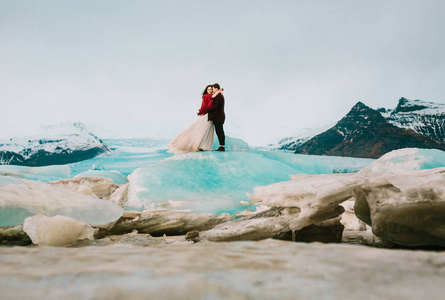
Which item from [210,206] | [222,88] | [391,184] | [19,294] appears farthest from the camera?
[222,88]

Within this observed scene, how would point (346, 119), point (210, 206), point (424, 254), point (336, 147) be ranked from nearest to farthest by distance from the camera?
point (424, 254) < point (210, 206) < point (336, 147) < point (346, 119)

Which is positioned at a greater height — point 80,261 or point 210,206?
point 80,261

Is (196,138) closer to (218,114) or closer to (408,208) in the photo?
(218,114)

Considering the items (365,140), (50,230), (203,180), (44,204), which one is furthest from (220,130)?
(365,140)

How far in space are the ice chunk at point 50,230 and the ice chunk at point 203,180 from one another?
2.70m

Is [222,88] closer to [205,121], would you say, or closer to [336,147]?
[205,121]

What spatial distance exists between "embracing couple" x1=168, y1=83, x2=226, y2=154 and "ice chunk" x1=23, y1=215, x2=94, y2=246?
5.54m

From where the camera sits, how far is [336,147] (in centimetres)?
3484

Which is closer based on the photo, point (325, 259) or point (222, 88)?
point (325, 259)

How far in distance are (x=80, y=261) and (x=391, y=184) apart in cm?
205

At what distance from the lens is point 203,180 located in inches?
230

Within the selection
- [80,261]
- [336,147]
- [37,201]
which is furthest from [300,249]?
[336,147]

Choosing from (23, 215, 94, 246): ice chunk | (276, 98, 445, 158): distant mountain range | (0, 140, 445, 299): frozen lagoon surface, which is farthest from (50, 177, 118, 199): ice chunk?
(276, 98, 445, 158): distant mountain range

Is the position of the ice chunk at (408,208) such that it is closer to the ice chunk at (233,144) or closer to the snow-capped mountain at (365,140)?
the ice chunk at (233,144)
